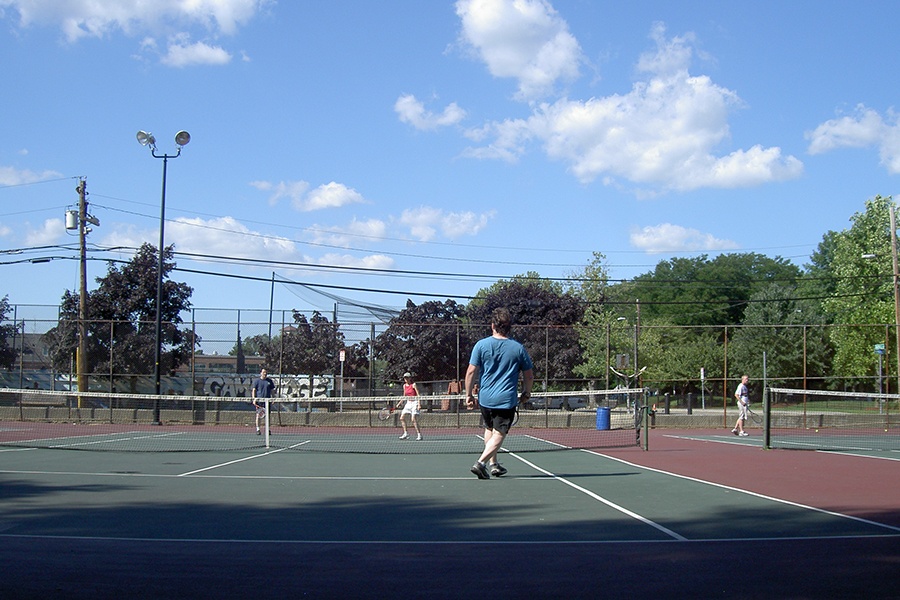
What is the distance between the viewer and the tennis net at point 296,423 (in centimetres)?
1923

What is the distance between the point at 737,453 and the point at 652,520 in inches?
356

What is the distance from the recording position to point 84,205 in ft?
111

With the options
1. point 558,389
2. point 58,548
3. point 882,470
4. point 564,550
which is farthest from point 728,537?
point 558,389

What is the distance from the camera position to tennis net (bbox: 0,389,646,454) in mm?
19234

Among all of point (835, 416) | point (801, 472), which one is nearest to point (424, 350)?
point (835, 416)

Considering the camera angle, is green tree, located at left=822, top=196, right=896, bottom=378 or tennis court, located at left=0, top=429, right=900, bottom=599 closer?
tennis court, located at left=0, top=429, right=900, bottom=599

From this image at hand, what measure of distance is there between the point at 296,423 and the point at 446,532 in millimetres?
22620

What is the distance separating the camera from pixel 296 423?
2856 cm

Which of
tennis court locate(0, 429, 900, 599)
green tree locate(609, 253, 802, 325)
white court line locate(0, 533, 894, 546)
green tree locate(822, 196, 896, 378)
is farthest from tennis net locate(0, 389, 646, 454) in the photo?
green tree locate(609, 253, 802, 325)

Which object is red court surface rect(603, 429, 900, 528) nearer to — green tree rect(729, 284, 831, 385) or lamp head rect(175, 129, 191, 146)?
lamp head rect(175, 129, 191, 146)

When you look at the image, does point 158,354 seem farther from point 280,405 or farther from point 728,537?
point 728,537

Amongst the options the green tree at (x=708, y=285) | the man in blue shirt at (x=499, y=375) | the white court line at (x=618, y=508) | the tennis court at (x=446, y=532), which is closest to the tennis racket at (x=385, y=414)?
the tennis court at (x=446, y=532)

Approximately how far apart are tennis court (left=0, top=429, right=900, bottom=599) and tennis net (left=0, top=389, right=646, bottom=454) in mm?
7399

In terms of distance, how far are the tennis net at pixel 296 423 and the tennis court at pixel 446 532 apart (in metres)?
7.40
